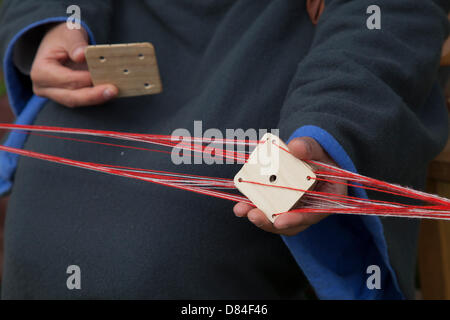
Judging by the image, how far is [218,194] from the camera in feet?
2.02

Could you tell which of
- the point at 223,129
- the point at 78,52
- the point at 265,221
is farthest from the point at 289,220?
the point at 78,52

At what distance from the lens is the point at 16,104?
87 centimetres

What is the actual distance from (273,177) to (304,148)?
0.05 metres

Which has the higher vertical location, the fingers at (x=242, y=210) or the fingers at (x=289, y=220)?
the fingers at (x=242, y=210)

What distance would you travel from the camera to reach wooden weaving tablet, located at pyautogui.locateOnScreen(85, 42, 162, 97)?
2.20ft

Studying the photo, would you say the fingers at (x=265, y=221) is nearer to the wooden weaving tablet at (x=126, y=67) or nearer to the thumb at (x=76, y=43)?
the wooden weaving tablet at (x=126, y=67)

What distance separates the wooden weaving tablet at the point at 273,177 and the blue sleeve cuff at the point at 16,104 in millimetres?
468

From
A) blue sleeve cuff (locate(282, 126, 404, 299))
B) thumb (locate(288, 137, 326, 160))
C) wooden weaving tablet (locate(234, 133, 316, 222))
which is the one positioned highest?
thumb (locate(288, 137, 326, 160))

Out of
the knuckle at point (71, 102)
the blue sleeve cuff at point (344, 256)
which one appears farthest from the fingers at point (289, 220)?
the knuckle at point (71, 102)

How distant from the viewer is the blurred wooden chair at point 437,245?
Answer: 882 mm

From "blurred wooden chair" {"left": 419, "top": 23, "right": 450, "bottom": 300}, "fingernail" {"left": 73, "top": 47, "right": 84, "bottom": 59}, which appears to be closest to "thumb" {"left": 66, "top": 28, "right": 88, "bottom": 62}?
"fingernail" {"left": 73, "top": 47, "right": 84, "bottom": 59}

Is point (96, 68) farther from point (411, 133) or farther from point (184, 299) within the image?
point (411, 133)

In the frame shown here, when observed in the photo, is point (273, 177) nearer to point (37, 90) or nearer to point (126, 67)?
point (126, 67)

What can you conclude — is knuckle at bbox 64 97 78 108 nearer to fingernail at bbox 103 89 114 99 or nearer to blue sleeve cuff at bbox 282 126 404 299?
fingernail at bbox 103 89 114 99
